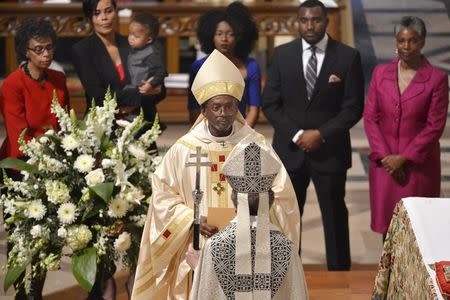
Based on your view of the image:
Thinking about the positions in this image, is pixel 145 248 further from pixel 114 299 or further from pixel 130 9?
pixel 130 9

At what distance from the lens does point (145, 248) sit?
20.5ft

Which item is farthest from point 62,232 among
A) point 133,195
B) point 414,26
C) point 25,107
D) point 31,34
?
point 414,26

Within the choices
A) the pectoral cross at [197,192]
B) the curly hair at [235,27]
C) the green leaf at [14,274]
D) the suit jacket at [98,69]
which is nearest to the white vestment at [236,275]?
the pectoral cross at [197,192]

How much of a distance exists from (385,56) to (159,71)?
239 inches

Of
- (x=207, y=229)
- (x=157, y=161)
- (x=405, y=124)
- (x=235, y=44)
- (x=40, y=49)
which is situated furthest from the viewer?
(x=235, y=44)

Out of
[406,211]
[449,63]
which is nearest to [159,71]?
[406,211]

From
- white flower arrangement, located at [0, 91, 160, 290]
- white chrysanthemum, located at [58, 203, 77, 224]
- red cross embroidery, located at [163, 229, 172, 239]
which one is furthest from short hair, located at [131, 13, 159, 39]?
red cross embroidery, located at [163, 229, 172, 239]

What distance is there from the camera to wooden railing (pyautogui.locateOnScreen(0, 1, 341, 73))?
472 inches

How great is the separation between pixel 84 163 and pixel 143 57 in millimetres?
1329

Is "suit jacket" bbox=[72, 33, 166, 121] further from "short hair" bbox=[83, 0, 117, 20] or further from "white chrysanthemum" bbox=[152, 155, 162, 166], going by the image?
"white chrysanthemum" bbox=[152, 155, 162, 166]

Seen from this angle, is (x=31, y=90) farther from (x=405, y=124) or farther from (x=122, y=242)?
(x=405, y=124)

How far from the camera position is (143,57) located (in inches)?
306

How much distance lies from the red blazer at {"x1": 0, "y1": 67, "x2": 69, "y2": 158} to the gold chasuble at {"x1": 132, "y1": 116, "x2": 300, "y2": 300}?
144 cm

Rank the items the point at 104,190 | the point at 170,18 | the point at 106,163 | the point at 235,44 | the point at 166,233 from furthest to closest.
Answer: the point at 170,18, the point at 235,44, the point at 106,163, the point at 104,190, the point at 166,233
